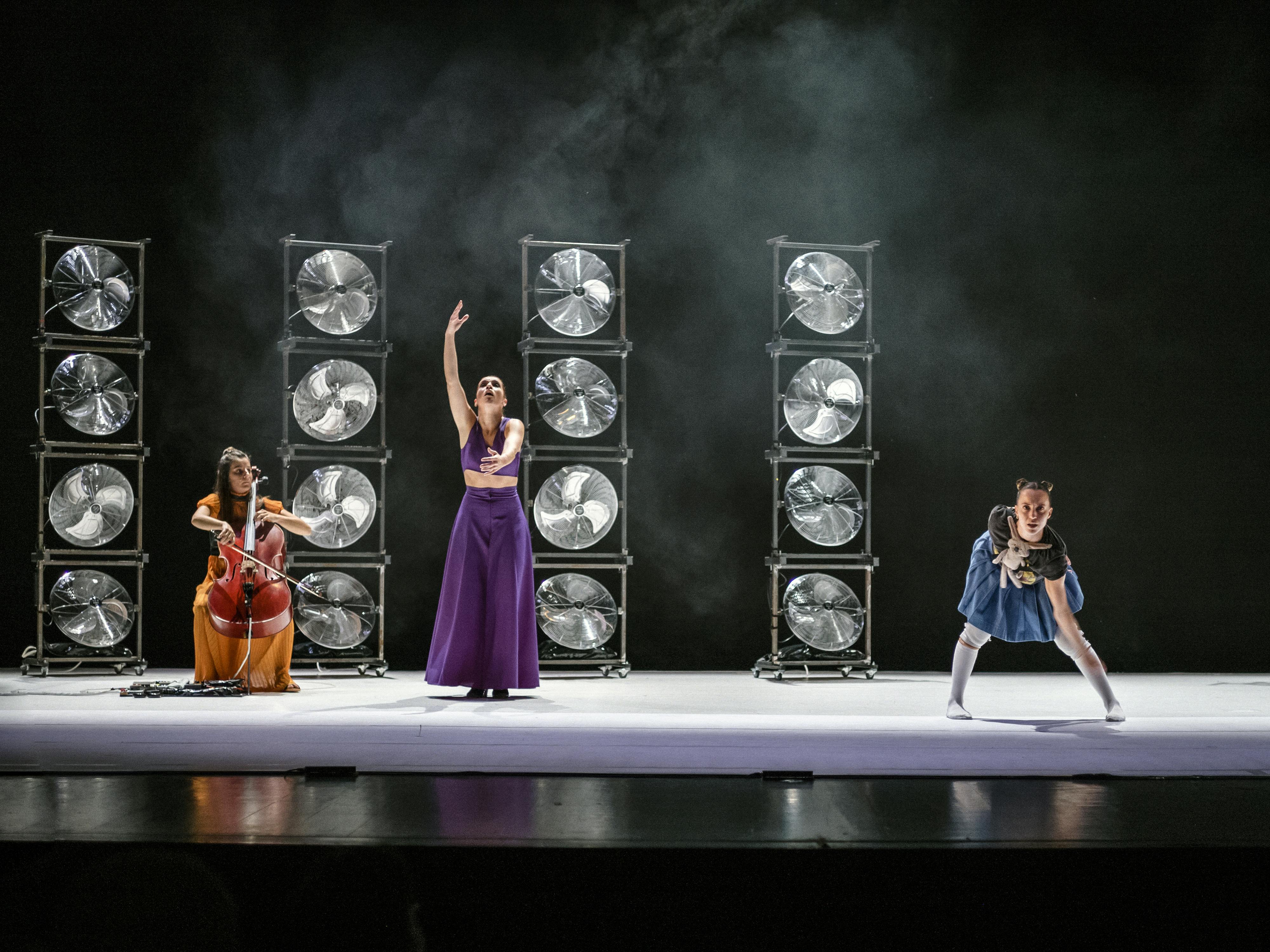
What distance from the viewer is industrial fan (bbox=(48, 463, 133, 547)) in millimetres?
5707

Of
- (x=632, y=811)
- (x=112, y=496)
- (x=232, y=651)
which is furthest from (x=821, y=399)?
(x=112, y=496)

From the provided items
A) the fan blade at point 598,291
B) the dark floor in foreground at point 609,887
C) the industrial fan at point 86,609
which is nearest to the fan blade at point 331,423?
the industrial fan at point 86,609

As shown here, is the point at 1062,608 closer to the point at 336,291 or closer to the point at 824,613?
the point at 824,613

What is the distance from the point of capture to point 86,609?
5730 millimetres

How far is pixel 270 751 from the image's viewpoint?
3746 mm

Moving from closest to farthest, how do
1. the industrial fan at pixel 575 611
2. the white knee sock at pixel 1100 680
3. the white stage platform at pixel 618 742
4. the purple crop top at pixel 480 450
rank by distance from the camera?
the white stage platform at pixel 618 742 → the white knee sock at pixel 1100 680 → the purple crop top at pixel 480 450 → the industrial fan at pixel 575 611

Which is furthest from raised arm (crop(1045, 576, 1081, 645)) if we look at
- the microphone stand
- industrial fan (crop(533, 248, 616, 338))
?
the microphone stand

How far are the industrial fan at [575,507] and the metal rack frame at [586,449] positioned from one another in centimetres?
8

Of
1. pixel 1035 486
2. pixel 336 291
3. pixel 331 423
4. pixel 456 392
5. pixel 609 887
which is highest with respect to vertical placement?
pixel 336 291

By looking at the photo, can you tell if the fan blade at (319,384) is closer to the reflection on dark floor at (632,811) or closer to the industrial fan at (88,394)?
the industrial fan at (88,394)

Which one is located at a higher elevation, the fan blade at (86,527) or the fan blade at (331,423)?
the fan blade at (331,423)

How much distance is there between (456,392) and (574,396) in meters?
0.94

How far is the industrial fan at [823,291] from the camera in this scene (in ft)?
19.9

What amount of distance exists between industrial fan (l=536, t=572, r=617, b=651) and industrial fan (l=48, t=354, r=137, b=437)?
7.80 feet
